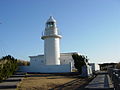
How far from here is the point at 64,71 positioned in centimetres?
3241

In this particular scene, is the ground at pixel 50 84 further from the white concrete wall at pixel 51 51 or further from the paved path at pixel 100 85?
the white concrete wall at pixel 51 51

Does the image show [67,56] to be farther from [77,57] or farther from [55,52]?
[77,57]

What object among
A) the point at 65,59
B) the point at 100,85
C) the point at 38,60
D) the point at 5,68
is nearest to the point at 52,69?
the point at 65,59

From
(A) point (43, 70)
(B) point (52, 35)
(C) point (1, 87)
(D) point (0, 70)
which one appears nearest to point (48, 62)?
(A) point (43, 70)

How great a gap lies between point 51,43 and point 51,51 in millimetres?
1288

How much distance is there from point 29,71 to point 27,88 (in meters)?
21.0

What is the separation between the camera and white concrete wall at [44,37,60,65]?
34.4 meters

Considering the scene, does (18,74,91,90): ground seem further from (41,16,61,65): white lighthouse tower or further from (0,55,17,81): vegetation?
(41,16,61,65): white lighthouse tower

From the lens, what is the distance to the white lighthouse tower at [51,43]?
34438 millimetres

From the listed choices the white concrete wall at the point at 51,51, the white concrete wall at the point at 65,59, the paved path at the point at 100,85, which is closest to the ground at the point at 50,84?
the paved path at the point at 100,85

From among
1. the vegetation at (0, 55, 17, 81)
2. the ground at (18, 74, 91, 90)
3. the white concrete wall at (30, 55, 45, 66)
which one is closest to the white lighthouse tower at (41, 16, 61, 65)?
the white concrete wall at (30, 55, 45, 66)

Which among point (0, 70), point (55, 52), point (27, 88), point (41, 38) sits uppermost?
point (41, 38)

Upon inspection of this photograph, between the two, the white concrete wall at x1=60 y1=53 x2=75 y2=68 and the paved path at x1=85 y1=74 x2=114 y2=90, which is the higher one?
the white concrete wall at x1=60 y1=53 x2=75 y2=68

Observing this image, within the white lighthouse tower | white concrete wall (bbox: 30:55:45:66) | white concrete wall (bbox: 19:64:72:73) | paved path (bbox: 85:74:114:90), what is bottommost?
paved path (bbox: 85:74:114:90)
